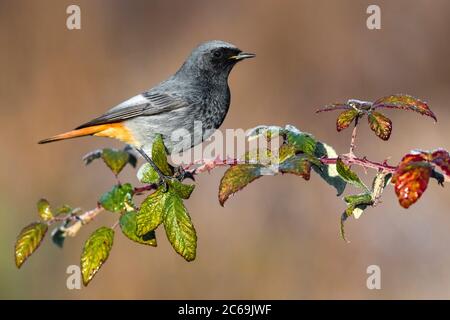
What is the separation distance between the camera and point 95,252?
2.58 metres

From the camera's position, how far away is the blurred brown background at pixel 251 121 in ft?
24.5

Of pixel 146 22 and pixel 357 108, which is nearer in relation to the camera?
pixel 357 108

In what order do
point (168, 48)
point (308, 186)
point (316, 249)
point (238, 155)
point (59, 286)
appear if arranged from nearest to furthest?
point (238, 155)
point (59, 286)
point (316, 249)
point (308, 186)
point (168, 48)

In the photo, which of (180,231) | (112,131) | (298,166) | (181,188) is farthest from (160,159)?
(112,131)

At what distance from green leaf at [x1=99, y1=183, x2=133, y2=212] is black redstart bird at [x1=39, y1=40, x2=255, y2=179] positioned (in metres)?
1.75

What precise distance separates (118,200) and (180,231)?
2.06ft

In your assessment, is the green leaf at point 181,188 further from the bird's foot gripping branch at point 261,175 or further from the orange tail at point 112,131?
the orange tail at point 112,131

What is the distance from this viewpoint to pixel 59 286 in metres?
6.97

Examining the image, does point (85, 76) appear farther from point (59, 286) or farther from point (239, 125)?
point (59, 286)

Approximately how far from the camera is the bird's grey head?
5.14 m

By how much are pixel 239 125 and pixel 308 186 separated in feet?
4.80

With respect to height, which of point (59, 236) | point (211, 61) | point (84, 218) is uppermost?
point (211, 61)

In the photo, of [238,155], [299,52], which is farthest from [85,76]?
[238,155]

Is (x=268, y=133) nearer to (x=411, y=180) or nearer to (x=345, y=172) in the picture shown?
(x=345, y=172)
